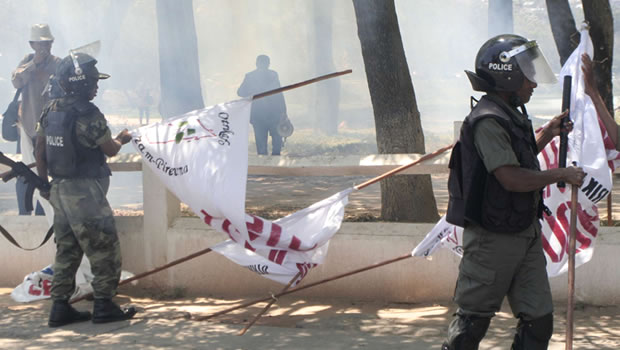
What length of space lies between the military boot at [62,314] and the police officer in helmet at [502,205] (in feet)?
8.99

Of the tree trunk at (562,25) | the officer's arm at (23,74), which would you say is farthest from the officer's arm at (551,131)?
the tree trunk at (562,25)

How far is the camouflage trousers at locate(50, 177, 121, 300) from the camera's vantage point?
536 centimetres

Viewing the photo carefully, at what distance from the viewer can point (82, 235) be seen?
5.35 meters

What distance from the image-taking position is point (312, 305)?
572 cm

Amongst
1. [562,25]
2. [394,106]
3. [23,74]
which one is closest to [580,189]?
[394,106]

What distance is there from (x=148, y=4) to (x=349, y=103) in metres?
10.7

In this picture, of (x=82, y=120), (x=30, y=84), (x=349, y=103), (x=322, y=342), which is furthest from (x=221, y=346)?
(x=349, y=103)

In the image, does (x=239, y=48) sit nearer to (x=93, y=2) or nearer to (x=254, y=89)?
(x=93, y=2)

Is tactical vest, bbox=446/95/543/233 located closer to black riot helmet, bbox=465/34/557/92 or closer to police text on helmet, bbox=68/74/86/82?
black riot helmet, bbox=465/34/557/92

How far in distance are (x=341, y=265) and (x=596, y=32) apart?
16.0 feet

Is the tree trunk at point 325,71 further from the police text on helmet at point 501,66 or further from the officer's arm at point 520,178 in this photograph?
the officer's arm at point 520,178

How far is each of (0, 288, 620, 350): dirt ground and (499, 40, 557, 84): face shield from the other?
1693 mm

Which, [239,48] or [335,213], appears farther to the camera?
[239,48]

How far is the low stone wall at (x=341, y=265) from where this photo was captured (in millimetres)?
5336
